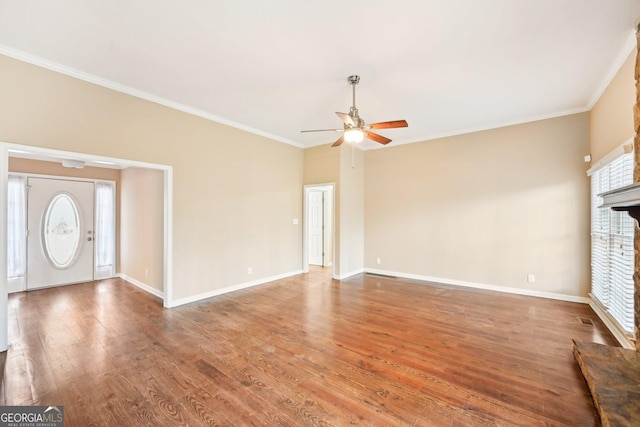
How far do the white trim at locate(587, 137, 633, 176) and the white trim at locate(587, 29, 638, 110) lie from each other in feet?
2.91

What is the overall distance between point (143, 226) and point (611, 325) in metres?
7.42

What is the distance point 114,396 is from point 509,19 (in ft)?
14.9

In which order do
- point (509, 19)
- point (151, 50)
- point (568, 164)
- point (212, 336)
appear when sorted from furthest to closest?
point (568, 164) < point (212, 336) < point (151, 50) < point (509, 19)

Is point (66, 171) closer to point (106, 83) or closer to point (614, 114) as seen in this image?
point (106, 83)

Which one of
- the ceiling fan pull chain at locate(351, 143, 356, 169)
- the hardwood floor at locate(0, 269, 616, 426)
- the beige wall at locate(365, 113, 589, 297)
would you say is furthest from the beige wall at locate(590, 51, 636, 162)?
the ceiling fan pull chain at locate(351, 143, 356, 169)

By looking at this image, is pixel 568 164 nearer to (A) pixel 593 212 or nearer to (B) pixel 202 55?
(A) pixel 593 212

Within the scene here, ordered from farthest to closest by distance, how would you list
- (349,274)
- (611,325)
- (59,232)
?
(349,274) → (59,232) → (611,325)

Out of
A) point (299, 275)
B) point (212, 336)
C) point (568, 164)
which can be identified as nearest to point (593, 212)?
point (568, 164)

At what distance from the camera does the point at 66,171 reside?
528cm

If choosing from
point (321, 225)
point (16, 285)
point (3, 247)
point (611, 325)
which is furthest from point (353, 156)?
point (16, 285)

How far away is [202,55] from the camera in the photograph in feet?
9.08

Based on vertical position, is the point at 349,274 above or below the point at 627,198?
below

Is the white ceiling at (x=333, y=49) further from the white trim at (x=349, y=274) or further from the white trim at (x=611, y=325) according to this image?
the white trim at (x=349, y=274)

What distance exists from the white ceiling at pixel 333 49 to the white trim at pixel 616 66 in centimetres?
2
